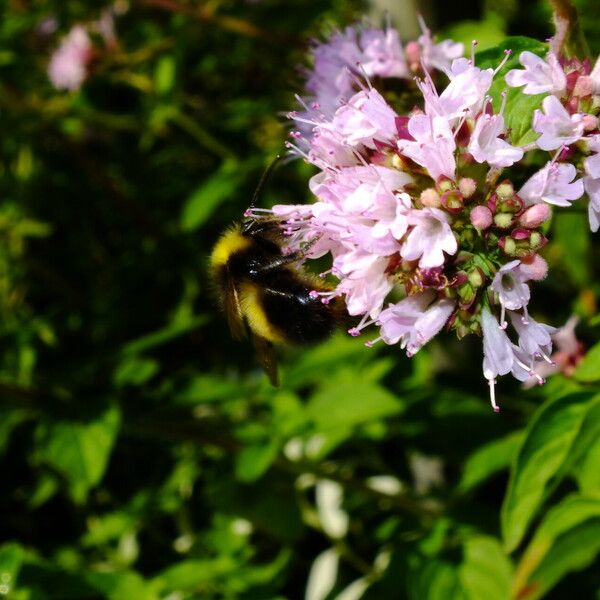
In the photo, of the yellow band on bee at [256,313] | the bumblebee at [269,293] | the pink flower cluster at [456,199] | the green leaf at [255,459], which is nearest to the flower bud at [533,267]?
the pink flower cluster at [456,199]

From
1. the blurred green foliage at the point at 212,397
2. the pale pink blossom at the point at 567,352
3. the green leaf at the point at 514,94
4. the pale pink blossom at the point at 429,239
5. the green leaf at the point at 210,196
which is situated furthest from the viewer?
the green leaf at the point at 210,196

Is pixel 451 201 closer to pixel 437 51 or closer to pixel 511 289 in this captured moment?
pixel 511 289

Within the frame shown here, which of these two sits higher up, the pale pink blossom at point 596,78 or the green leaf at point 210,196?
the pale pink blossom at point 596,78

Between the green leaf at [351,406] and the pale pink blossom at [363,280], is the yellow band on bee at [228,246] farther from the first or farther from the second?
the green leaf at [351,406]

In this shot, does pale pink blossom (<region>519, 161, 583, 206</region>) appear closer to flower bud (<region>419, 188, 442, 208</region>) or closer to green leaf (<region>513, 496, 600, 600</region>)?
flower bud (<region>419, 188, 442, 208</region>)

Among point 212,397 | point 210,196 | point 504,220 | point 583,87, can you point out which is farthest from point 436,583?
point 210,196

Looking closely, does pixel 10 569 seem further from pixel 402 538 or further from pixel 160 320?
pixel 160 320
